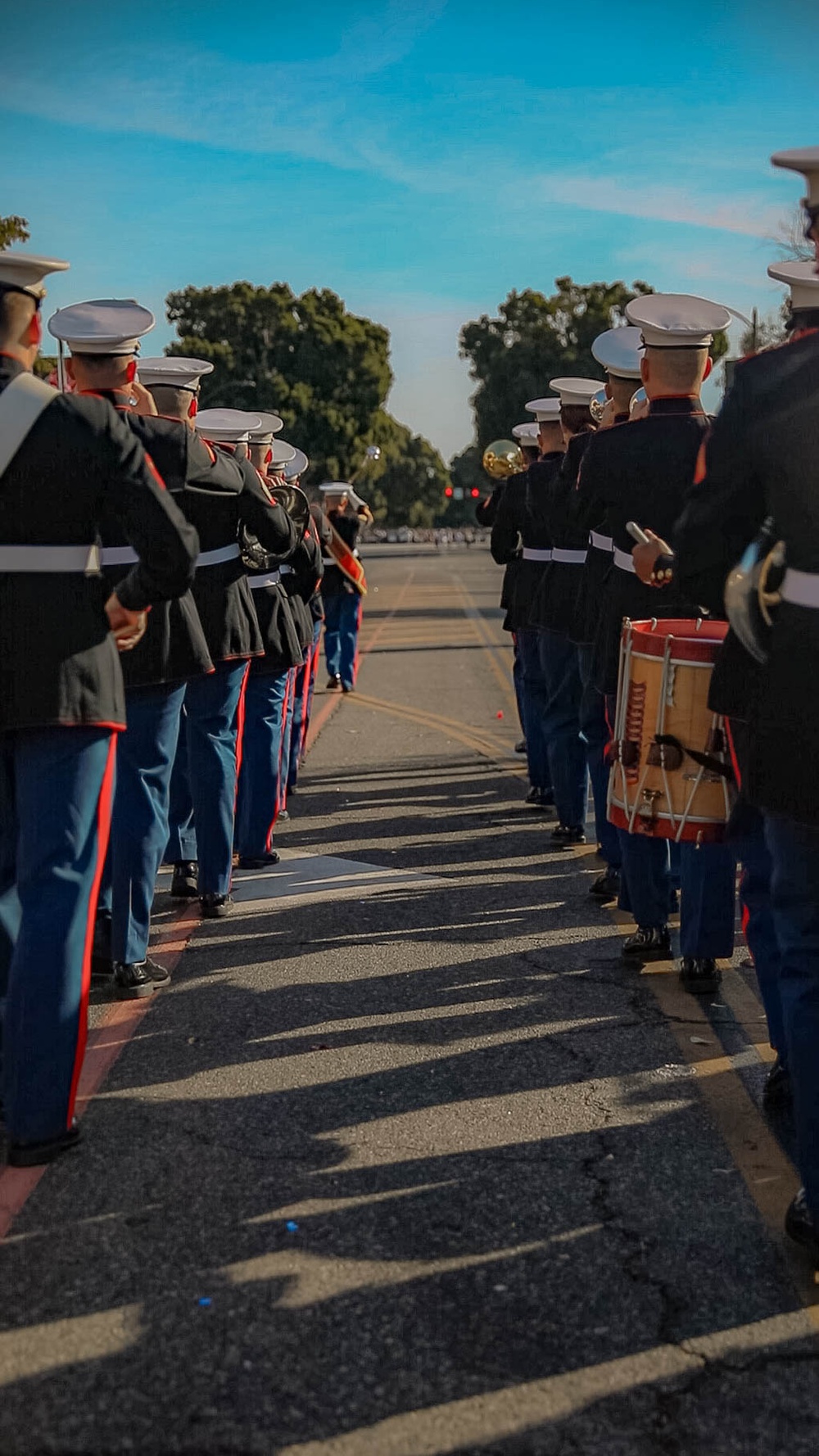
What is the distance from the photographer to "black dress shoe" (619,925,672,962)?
240 inches

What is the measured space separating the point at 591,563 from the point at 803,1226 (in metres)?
3.76

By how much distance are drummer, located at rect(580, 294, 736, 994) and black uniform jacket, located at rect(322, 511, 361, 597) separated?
8.35m

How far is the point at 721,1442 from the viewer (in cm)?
293

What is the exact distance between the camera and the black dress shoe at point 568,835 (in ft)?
27.6

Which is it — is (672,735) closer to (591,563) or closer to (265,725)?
(591,563)

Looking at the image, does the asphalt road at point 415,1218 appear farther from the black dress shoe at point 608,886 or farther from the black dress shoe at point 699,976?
the black dress shoe at point 608,886

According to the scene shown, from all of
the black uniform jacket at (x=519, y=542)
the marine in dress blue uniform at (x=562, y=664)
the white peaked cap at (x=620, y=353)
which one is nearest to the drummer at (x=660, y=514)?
the white peaked cap at (x=620, y=353)

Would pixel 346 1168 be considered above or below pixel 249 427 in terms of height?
below

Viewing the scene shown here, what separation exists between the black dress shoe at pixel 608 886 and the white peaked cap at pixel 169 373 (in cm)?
263

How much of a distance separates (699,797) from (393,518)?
160 meters

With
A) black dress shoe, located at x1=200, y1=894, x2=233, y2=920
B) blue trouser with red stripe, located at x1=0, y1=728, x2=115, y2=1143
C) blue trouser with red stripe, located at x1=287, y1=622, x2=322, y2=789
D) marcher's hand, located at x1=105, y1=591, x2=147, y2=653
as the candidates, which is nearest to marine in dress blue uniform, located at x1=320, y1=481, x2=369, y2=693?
blue trouser with red stripe, located at x1=287, y1=622, x2=322, y2=789

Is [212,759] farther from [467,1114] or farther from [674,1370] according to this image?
[674,1370]

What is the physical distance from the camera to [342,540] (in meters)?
14.4

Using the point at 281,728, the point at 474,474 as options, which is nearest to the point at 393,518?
the point at 474,474
